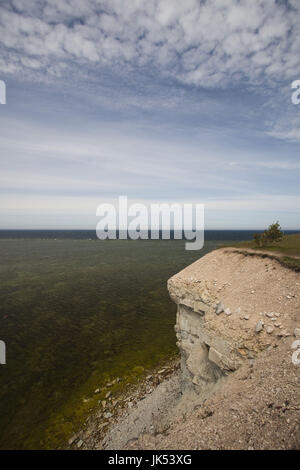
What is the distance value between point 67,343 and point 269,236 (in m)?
25.3

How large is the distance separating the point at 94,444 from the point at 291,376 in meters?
13.0

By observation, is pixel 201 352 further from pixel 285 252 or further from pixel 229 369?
pixel 285 252

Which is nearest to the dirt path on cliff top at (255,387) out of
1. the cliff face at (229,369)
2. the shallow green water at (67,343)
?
the cliff face at (229,369)

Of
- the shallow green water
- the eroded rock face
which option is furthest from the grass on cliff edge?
the shallow green water

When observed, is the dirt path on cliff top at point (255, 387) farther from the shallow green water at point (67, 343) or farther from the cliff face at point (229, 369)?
the shallow green water at point (67, 343)

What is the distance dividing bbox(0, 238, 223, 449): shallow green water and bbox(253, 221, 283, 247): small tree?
49.8 feet

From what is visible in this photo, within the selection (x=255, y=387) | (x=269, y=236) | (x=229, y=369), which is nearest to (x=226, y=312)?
(x=229, y=369)

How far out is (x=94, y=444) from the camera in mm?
14422

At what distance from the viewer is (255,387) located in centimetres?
991

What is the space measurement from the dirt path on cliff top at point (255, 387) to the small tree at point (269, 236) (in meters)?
4.93

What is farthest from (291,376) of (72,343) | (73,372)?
(72,343)

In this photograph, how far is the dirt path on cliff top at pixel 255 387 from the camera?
26.3 ft
